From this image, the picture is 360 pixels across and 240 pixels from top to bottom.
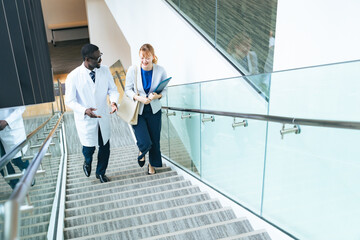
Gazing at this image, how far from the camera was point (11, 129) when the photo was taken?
260 cm

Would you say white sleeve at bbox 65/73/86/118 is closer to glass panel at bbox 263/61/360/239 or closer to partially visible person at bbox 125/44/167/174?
partially visible person at bbox 125/44/167/174

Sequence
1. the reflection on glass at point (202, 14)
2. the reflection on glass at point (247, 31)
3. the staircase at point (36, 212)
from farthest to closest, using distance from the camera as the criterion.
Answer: the reflection on glass at point (202, 14) < the reflection on glass at point (247, 31) < the staircase at point (36, 212)

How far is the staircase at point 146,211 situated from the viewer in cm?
227

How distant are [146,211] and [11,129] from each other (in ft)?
4.43

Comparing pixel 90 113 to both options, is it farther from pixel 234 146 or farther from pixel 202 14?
pixel 202 14

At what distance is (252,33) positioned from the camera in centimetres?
352

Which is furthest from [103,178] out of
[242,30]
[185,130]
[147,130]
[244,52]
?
[242,30]

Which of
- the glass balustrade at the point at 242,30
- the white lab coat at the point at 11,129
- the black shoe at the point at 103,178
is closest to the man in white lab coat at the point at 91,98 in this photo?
the black shoe at the point at 103,178

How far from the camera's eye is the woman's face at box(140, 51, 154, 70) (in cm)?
331

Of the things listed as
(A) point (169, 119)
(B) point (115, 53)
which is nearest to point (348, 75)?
(A) point (169, 119)

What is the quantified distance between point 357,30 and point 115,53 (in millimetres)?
11210

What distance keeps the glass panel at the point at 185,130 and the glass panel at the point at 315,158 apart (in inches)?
58.7

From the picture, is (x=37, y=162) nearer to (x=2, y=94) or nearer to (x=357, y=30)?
(x=357, y=30)

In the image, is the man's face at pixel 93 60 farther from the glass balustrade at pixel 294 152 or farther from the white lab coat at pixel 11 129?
the glass balustrade at pixel 294 152
